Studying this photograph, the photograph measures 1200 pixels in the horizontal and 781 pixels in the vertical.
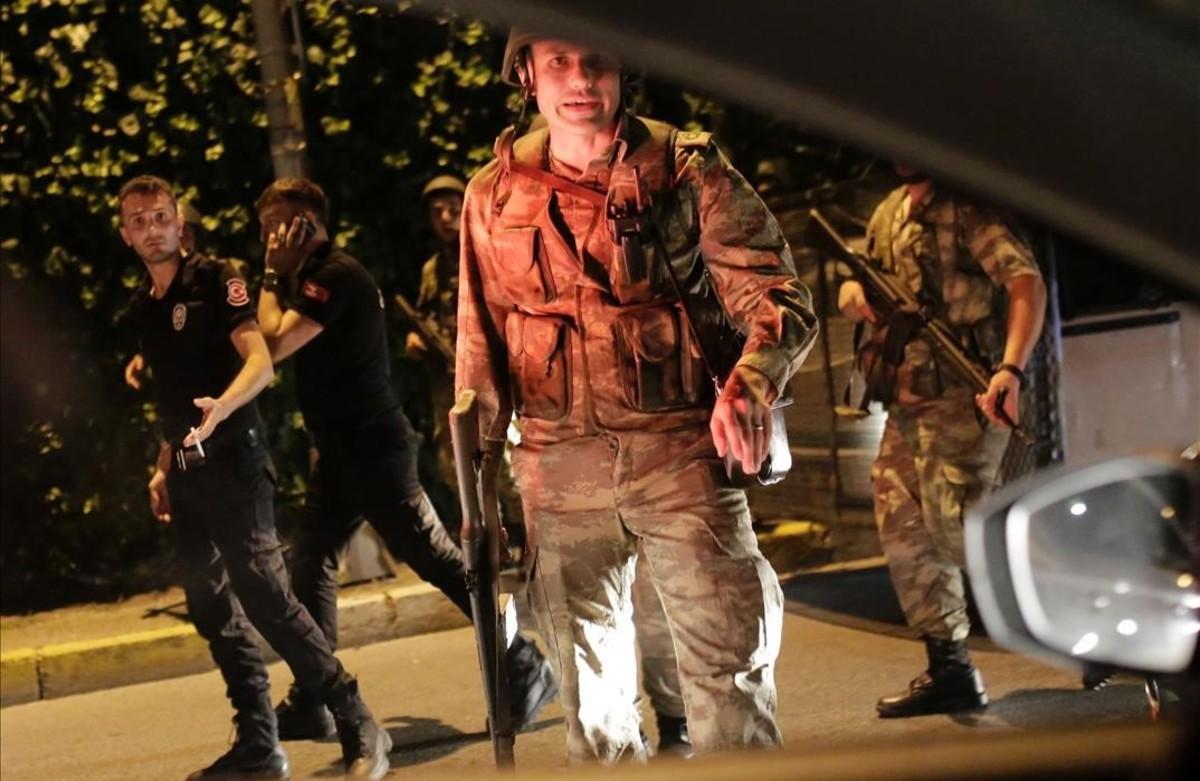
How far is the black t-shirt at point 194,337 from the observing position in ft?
14.9

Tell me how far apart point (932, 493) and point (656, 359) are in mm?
1764

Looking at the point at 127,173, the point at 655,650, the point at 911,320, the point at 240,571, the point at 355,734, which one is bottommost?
the point at 355,734

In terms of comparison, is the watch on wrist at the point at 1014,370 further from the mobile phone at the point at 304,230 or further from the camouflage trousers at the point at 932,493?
the mobile phone at the point at 304,230

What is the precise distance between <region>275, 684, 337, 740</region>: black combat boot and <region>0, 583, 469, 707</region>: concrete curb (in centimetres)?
132

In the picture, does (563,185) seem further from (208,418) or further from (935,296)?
(935,296)

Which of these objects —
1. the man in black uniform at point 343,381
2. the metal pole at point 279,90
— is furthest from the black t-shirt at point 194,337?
the metal pole at point 279,90

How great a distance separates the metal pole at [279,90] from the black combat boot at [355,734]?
8.98 feet

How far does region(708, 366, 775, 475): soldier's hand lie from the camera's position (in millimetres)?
2912

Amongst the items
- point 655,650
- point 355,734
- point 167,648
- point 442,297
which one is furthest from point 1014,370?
point 167,648

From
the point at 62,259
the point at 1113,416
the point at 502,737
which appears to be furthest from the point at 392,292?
the point at 1113,416

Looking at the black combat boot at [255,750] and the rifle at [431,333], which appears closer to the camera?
the black combat boot at [255,750]

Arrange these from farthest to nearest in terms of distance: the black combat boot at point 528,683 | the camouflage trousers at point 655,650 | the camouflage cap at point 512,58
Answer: the black combat boot at point 528,683, the camouflage trousers at point 655,650, the camouflage cap at point 512,58

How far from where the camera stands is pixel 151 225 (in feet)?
15.0

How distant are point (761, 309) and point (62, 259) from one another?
219 inches
